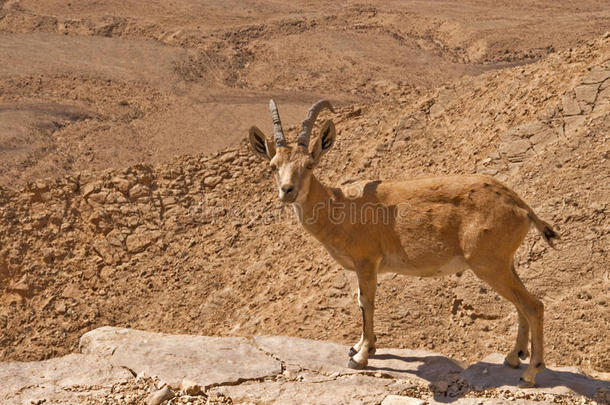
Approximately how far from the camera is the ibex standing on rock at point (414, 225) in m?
8.73

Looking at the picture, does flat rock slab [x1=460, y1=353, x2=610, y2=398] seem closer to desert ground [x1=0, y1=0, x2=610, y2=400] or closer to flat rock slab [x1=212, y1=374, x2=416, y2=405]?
flat rock slab [x1=212, y1=374, x2=416, y2=405]

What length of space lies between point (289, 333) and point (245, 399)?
17.3ft

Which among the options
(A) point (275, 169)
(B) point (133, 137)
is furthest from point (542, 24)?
(A) point (275, 169)

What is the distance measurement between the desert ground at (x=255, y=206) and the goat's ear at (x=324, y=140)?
5.05 meters

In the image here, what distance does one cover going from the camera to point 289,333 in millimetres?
14008

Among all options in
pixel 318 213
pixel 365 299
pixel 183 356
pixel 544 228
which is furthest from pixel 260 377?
pixel 544 228

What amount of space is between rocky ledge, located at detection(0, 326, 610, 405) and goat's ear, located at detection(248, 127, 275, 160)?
2.99 meters

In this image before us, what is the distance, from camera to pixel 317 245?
54.0ft

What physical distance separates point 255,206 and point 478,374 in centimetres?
1054

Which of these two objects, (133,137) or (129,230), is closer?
(129,230)

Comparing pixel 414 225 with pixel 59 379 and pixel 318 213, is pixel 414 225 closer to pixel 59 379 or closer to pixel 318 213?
pixel 318 213

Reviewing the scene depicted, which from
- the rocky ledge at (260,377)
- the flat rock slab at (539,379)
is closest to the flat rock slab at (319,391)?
the rocky ledge at (260,377)

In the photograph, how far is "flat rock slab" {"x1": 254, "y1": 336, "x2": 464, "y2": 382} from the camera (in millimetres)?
9485

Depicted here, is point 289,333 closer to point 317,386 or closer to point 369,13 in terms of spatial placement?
point 317,386
